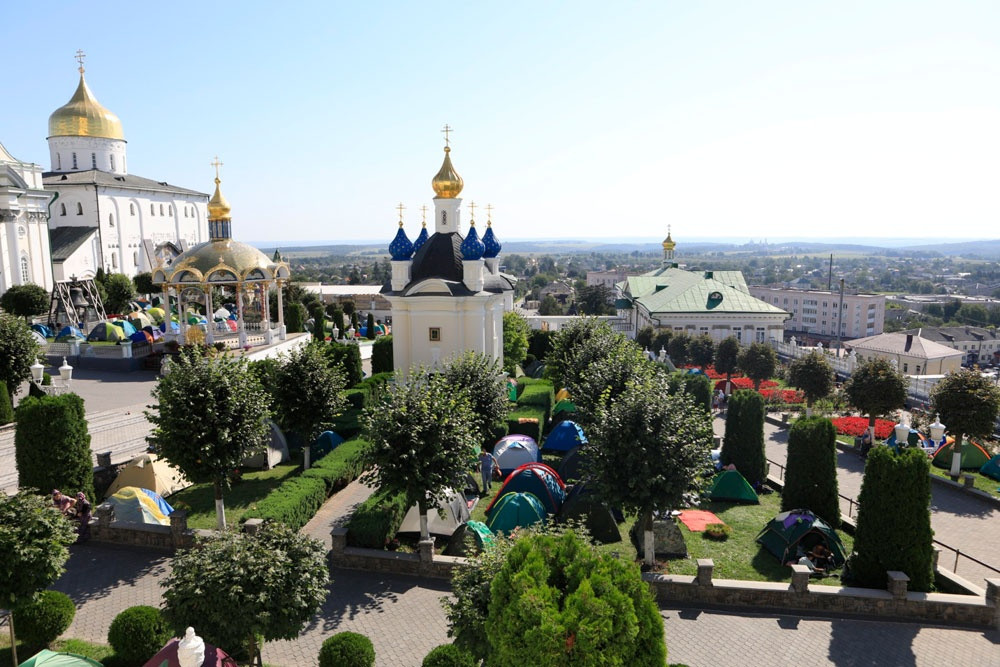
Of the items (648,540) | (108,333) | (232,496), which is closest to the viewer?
(648,540)

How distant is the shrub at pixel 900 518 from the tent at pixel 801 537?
159cm

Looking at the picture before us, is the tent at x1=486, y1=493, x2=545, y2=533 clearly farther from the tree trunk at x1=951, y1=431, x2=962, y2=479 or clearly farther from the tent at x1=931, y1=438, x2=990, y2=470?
the tent at x1=931, y1=438, x2=990, y2=470

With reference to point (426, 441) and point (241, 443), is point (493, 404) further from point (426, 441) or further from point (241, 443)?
point (241, 443)

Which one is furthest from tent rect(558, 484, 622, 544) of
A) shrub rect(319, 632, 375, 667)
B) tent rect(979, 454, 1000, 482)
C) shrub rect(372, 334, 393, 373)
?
shrub rect(372, 334, 393, 373)

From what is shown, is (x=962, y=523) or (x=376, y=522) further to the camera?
(x=962, y=523)

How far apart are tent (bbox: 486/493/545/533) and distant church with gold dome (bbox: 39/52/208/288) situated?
55.7 m

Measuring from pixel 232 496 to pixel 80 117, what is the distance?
209 feet

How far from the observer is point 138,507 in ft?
50.0

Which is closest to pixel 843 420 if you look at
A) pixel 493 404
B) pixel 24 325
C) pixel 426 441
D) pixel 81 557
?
pixel 493 404

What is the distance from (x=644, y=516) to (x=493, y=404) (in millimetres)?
7120

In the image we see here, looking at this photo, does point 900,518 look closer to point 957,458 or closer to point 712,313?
point 957,458

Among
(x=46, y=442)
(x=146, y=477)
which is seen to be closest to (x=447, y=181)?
(x=146, y=477)

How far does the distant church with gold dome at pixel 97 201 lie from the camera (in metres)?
61.5

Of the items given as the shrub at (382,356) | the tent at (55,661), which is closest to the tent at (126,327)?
the shrub at (382,356)
